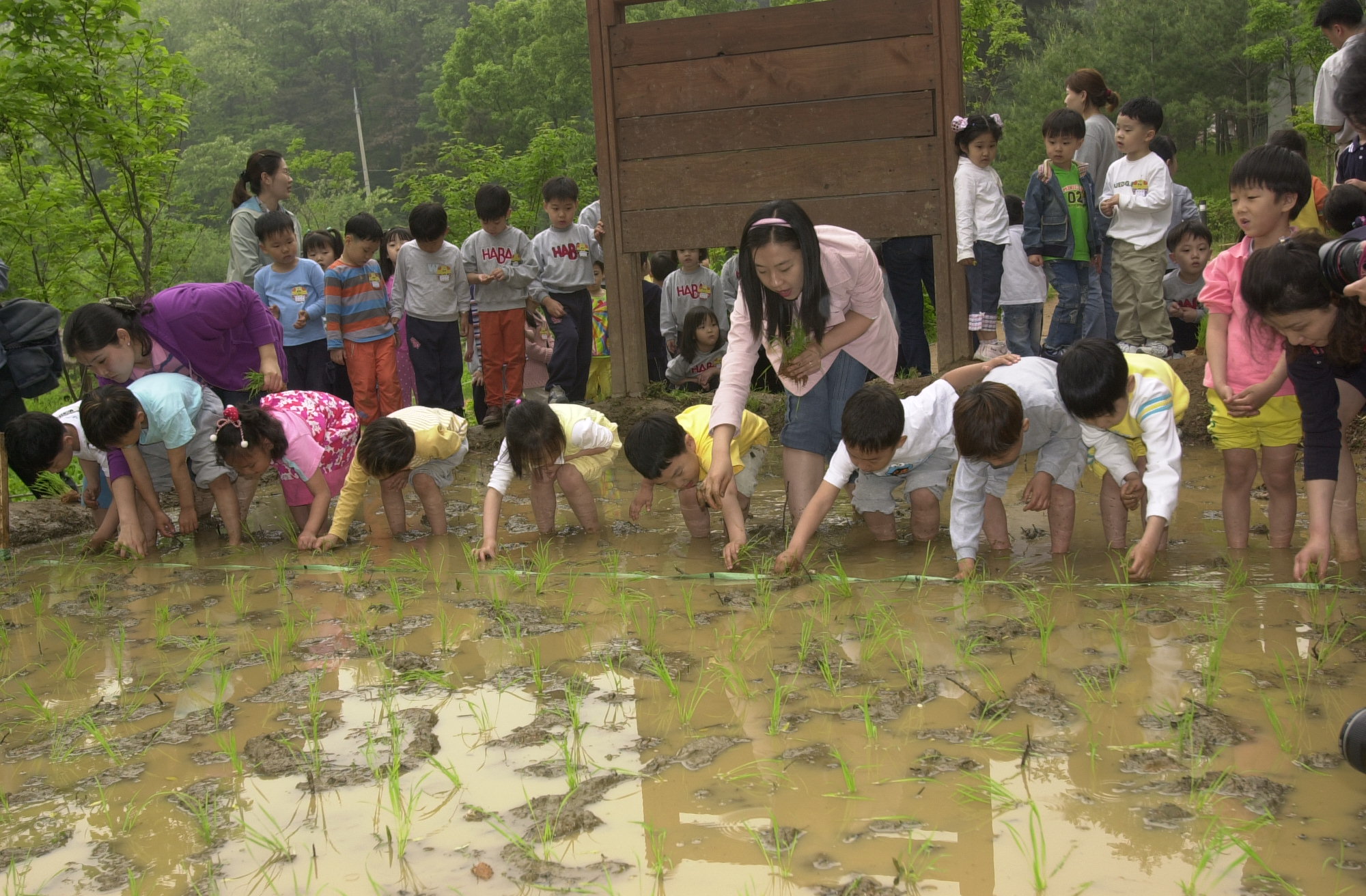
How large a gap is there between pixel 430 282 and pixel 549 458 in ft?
8.97

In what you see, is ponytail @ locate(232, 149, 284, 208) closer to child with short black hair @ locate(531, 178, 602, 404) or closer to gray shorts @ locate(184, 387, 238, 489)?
child with short black hair @ locate(531, 178, 602, 404)

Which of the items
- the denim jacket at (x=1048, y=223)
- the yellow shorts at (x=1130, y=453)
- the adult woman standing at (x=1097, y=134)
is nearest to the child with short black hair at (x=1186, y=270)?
the adult woman standing at (x=1097, y=134)

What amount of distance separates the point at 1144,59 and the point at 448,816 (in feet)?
59.0

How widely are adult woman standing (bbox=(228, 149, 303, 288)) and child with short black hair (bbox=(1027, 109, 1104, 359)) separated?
4364 millimetres

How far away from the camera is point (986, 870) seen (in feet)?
7.00

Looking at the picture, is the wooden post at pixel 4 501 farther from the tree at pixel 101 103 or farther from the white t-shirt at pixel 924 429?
the white t-shirt at pixel 924 429

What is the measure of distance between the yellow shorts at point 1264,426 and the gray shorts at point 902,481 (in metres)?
0.97

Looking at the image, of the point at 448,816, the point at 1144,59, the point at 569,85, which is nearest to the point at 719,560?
the point at 448,816

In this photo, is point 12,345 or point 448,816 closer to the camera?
point 448,816

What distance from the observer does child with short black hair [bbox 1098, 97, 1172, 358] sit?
6.36 metres

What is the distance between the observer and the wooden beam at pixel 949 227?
6.60 meters

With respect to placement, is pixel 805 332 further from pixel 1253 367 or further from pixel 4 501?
pixel 4 501

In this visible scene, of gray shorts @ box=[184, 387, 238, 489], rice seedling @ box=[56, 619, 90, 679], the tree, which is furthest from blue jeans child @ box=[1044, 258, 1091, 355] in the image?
the tree

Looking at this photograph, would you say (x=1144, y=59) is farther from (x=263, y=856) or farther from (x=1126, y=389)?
(x=263, y=856)
